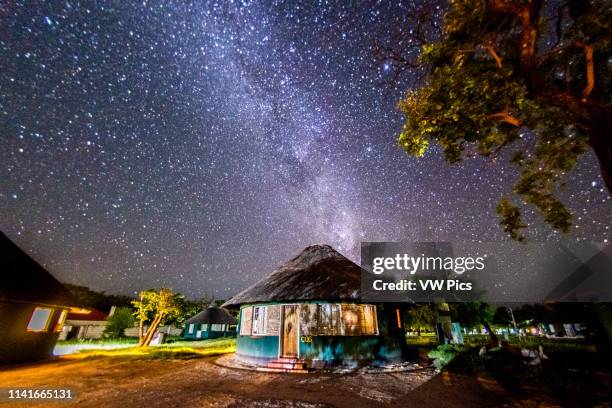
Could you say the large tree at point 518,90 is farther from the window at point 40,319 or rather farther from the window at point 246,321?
the window at point 40,319

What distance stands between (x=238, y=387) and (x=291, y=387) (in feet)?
5.86

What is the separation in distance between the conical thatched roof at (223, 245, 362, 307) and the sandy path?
336 cm

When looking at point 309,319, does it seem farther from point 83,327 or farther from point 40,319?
point 83,327

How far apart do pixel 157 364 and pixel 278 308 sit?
21.6ft

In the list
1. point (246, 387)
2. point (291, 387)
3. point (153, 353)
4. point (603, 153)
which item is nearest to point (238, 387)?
point (246, 387)

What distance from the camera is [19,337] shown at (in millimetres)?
13656

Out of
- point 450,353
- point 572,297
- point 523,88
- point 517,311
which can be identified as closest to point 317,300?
point 450,353

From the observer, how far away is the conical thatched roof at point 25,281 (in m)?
13.2

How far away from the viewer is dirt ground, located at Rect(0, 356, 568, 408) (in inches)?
298

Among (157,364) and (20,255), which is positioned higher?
(20,255)

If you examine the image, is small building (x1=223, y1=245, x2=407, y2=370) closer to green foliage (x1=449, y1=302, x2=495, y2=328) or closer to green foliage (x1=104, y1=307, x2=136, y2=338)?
green foliage (x1=449, y1=302, x2=495, y2=328)

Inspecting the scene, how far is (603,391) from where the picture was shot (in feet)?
28.2

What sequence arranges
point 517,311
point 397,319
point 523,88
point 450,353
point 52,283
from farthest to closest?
1. point 517,311
2. point 52,283
3. point 397,319
4. point 450,353
5. point 523,88

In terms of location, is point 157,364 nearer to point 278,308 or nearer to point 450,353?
point 278,308
